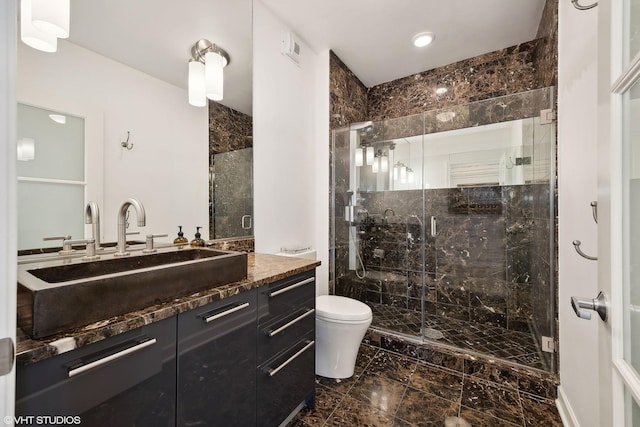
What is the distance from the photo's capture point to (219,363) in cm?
105

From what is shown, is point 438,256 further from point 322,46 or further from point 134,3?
point 134,3

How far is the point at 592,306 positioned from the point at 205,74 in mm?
2048

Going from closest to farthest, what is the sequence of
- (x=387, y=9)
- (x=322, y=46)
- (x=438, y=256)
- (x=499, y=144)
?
(x=387, y=9)
(x=322, y=46)
(x=499, y=144)
(x=438, y=256)

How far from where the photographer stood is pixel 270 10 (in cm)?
205

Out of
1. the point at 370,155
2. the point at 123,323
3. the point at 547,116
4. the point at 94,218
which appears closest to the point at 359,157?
the point at 370,155

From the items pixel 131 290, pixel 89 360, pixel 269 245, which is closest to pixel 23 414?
pixel 89 360

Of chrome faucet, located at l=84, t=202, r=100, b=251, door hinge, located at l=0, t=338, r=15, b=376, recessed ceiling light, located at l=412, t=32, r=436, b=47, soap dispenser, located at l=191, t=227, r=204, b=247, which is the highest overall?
recessed ceiling light, located at l=412, t=32, r=436, b=47

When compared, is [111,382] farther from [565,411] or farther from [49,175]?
[565,411]

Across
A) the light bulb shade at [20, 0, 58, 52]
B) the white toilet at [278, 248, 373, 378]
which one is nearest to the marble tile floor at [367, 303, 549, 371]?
the white toilet at [278, 248, 373, 378]

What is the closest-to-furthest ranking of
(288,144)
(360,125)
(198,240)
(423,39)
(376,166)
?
(198,240) → (288,144) → (423,39) → (360,125) → (376,166)

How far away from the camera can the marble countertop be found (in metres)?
0.63

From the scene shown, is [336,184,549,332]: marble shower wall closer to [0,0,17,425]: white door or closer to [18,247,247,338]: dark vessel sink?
[18,247,247,338]: dark vessel sink

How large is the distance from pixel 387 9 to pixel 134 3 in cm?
163

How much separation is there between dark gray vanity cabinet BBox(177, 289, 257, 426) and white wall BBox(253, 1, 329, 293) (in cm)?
90
